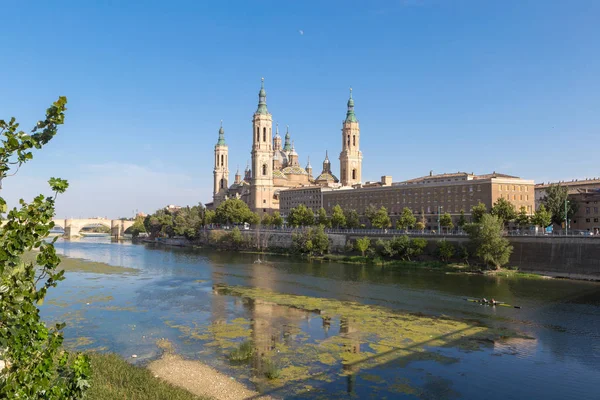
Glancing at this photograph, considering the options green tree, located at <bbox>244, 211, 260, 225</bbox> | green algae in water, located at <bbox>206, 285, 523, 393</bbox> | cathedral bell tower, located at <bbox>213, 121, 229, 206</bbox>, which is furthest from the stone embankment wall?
cathedral bell tower, located at <bbox>213, 121, 229, 206</bbox>

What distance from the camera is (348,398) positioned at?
21.8 metres

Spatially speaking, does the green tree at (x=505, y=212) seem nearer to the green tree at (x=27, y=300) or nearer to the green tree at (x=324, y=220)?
the green tree at (x=324, y=220)

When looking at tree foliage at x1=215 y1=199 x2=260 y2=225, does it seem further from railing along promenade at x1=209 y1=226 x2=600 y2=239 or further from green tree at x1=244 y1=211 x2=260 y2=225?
railing along promenade at x1=209 y1=226 x2=600 y2=239

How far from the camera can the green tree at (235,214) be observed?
428 ft

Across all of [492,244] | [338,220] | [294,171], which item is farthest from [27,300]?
[294,171]

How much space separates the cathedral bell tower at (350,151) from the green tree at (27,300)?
5524 inches

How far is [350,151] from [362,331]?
117227 mm

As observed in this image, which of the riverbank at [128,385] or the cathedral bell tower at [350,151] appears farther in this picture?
the cathedral bell tower at [350,151]

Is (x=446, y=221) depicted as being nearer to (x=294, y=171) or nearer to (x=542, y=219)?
(x=542, y=219)

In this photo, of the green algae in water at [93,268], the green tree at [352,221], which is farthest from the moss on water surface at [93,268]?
the green tree at [352,221]

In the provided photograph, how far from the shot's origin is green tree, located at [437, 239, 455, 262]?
7294 cm

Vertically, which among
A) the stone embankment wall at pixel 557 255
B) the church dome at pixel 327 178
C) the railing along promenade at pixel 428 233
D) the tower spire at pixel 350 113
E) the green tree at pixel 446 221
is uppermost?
the tower spire at pixel 350 113

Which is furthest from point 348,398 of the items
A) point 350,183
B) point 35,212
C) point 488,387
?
point 350,183

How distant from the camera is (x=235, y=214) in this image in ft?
428
